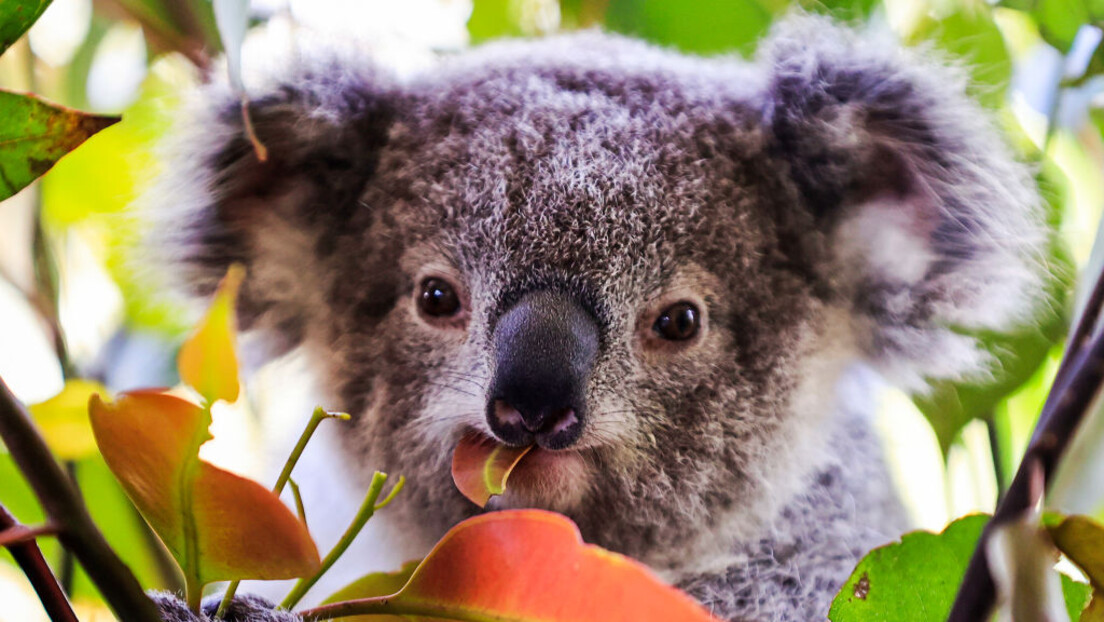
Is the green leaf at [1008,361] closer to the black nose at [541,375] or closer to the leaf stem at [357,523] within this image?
the black nose at [541,375]

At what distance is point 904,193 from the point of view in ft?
5.28

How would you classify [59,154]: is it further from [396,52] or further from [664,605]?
[396,52]

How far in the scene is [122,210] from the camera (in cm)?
170

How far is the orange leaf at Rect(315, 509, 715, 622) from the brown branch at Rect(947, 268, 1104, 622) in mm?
149

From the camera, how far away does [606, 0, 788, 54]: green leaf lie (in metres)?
1.95

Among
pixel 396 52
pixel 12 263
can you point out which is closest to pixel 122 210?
pixel 12 263

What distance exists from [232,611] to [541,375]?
1.49 ft

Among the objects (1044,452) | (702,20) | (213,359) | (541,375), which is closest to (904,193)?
(702,20)

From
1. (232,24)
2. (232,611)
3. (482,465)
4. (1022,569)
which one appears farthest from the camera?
(482,465)

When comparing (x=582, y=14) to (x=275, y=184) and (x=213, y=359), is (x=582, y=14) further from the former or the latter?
(x=213, y=359)

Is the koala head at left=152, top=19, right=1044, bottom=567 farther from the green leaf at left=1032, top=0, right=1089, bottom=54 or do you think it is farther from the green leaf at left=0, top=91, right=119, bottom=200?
the green leaf at left=0, top=91, right=119, bottom=200

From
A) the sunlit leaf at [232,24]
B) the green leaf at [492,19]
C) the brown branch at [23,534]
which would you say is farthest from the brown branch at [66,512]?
the green leaf at [492,19]

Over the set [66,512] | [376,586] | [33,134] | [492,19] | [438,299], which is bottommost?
[438,299]

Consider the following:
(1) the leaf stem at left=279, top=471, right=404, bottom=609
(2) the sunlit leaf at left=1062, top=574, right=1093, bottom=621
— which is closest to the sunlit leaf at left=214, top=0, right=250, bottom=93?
(1) the leaf stem at left=279, top=471, right=404, bottom=609
